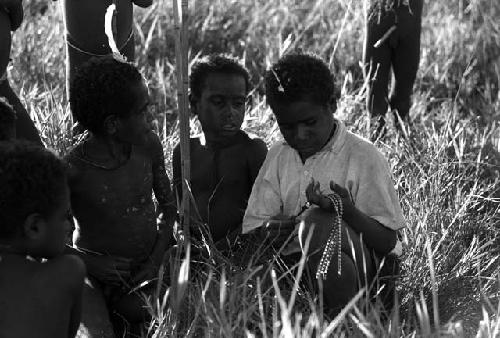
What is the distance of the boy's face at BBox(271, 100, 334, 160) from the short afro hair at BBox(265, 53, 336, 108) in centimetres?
2

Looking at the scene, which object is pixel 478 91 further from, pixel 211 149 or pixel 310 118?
pixel 310 118

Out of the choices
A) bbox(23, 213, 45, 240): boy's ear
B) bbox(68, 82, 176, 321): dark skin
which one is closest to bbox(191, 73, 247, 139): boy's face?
bbox(68, 82, 176, 321): dark skin

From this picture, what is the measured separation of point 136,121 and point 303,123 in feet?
1.80

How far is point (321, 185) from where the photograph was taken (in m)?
3.28

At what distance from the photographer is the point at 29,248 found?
2594 millimetres

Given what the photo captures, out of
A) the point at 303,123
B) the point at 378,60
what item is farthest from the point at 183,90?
the point at 378,60

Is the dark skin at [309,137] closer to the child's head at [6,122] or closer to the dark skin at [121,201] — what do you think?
the dark skin at [121,201]

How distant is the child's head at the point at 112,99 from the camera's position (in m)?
3.31

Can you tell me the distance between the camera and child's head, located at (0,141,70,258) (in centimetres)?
253

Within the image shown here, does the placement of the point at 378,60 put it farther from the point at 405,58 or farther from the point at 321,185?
the point at 321,185

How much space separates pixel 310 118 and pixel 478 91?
269cm

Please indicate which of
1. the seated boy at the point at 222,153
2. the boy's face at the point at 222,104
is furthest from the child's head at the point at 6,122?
the boy's face at the point at 222,104

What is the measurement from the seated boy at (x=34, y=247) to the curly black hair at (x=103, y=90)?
0.70m

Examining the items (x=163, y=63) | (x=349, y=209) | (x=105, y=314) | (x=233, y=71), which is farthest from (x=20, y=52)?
(x=349, y=209)
